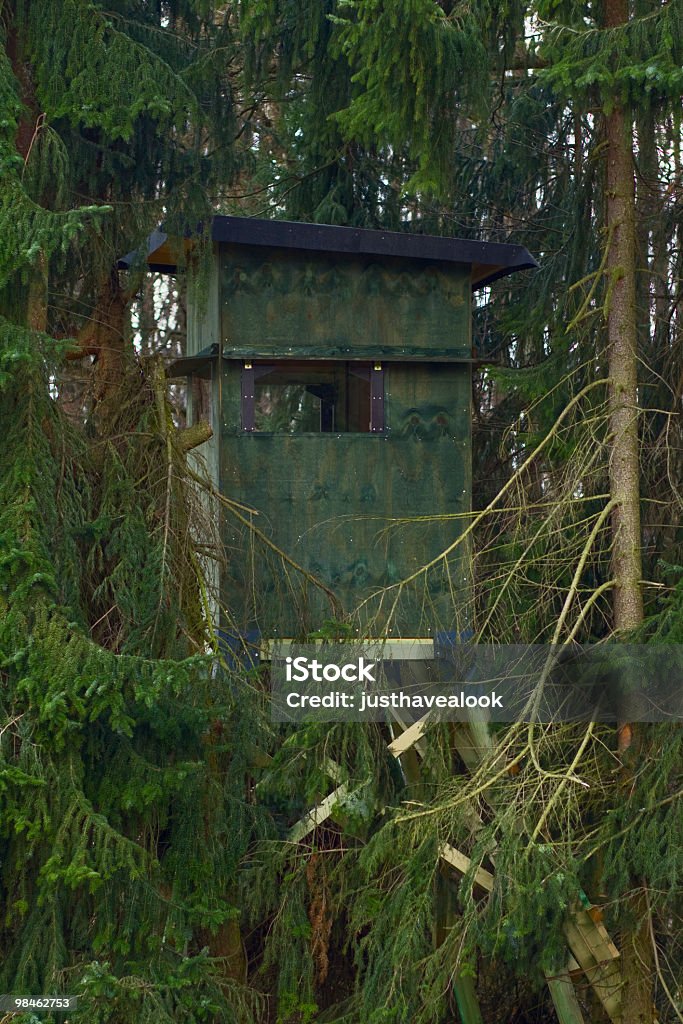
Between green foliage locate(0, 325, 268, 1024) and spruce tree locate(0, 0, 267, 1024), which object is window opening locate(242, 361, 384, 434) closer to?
spruce tree locate(0, 0, 267, 1024)

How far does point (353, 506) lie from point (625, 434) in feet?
5.46

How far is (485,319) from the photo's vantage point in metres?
11.2

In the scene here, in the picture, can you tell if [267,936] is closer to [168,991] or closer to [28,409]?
[168,991]

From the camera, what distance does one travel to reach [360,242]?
8.48m

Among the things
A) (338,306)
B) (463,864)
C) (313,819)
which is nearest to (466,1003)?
(463,864)

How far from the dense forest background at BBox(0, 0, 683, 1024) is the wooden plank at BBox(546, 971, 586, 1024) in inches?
1.2

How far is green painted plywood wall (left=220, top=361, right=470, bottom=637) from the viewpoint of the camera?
8.26 metres

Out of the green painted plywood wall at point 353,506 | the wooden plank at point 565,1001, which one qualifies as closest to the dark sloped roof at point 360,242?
the green painted plywood wall at point 353,506

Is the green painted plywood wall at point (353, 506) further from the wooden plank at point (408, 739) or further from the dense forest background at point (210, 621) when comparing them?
the wooden plank at point (408, 739)

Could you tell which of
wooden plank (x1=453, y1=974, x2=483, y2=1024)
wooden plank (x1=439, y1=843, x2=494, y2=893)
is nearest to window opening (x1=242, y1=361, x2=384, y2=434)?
wooden plank (x1=439, y1=843, x2=494, y2=893)

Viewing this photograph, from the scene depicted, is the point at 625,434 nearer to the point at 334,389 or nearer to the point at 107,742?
the point at 334,389

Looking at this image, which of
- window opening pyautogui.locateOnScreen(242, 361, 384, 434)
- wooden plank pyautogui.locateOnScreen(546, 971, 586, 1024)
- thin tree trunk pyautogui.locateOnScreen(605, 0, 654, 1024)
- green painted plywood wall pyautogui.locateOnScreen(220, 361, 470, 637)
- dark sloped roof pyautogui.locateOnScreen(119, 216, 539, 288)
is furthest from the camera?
window opening pyautogui.locateOnScreen(242, 361, 384, 434)

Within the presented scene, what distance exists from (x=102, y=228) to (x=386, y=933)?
465 cm

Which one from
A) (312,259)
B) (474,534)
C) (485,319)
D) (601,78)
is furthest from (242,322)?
(485,319)
